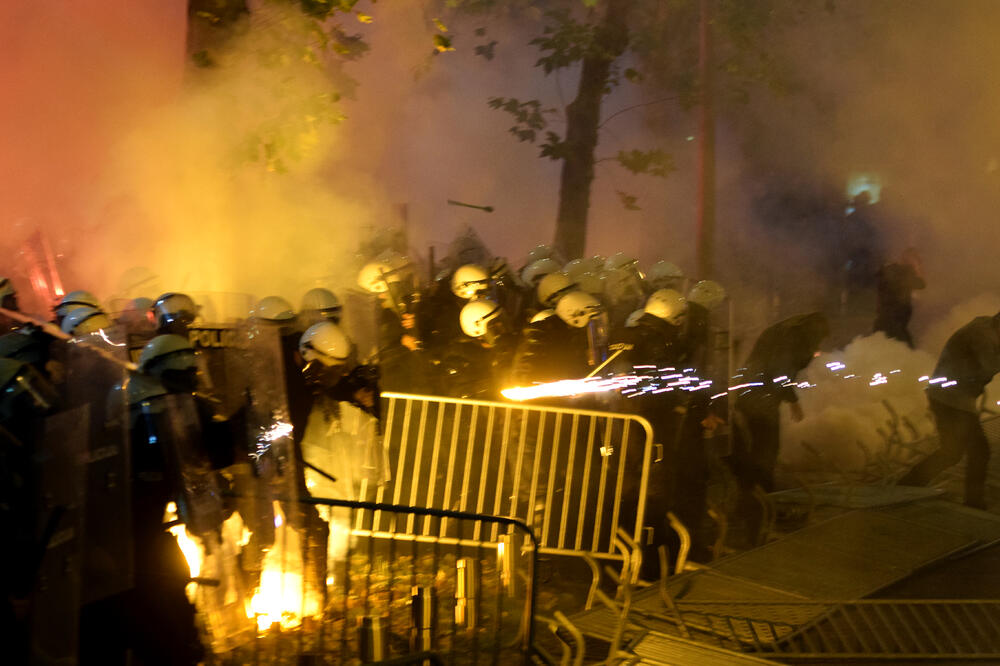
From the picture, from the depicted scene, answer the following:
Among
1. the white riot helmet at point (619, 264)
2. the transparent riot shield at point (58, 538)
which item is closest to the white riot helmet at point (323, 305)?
the white riot helmet at point (619, 264)

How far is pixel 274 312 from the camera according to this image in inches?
263

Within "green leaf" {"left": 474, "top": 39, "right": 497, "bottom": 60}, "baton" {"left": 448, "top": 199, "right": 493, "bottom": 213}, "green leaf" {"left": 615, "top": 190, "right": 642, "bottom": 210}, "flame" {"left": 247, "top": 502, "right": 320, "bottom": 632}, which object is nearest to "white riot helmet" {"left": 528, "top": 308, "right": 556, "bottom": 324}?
"flame" {"left": 247, "top": 502, "right": 320, "bottom": 632}

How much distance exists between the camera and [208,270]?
28.2 feet

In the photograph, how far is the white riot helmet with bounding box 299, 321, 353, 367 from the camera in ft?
19.6

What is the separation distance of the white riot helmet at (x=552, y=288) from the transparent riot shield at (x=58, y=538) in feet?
14.5

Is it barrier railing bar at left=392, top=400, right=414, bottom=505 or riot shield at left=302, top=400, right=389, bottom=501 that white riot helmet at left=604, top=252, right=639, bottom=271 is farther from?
riot shield at left=302, top=400, right=389, bottom=501

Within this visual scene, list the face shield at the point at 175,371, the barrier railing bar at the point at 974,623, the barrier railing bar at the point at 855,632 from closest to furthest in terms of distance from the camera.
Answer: the face shield at the point at 175,371 < the barrier railing bar at the point at 855,632 < the barrier railing bar at the point at 974,623

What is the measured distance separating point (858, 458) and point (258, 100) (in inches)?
263

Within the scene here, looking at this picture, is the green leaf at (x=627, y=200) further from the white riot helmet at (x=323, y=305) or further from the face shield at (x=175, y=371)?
the face shield at (x=175, y=371)

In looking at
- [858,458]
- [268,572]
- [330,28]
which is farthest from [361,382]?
[858,458]

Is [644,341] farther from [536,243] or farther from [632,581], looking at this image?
[536,243]

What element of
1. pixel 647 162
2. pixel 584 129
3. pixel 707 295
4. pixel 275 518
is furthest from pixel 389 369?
pixel 647 162

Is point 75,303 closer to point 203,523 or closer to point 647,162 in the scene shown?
point 203,523

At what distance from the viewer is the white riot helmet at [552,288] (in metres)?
7.86
